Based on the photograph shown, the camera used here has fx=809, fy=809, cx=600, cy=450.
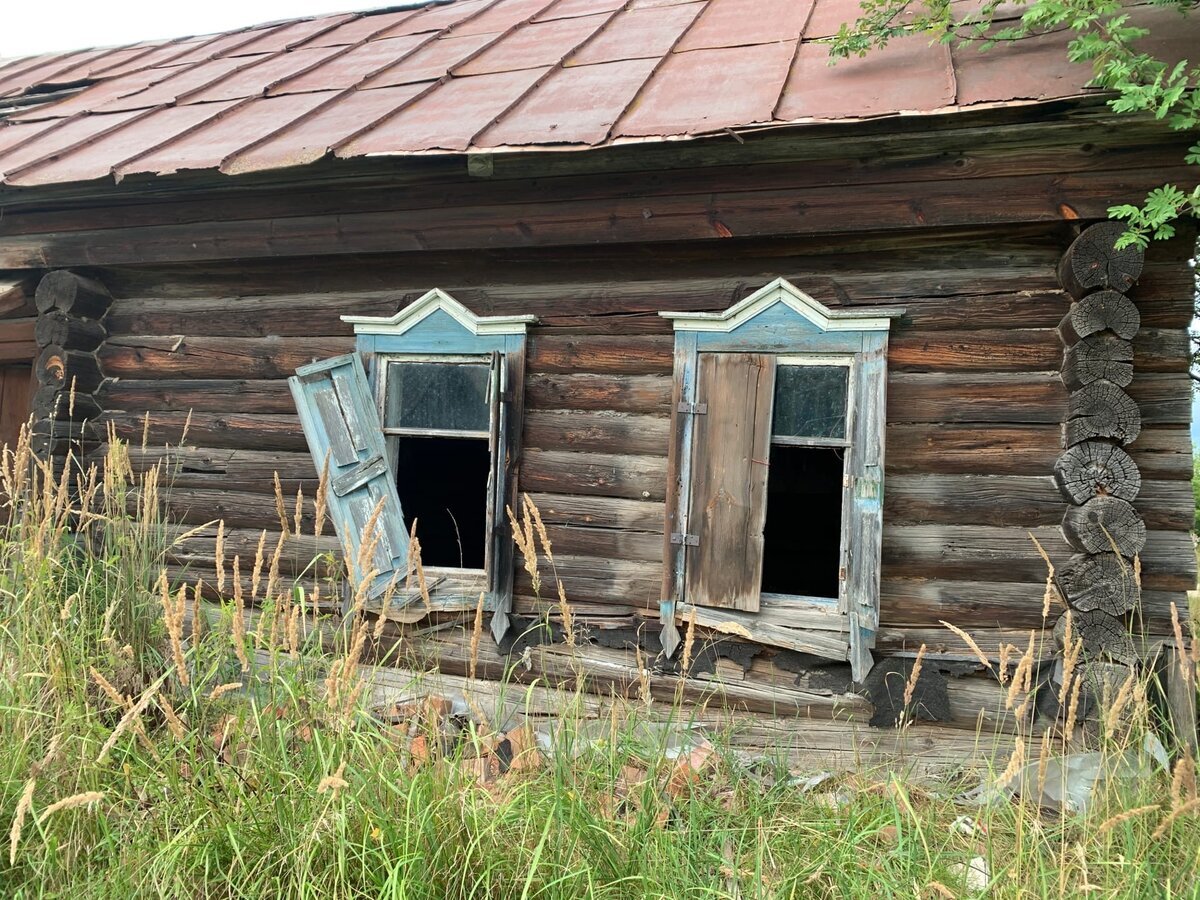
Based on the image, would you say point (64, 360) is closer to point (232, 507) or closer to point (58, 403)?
point (58, 403)

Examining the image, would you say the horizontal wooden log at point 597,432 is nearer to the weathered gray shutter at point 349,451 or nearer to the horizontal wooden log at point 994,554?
the weathered gray shutter at point 349,451

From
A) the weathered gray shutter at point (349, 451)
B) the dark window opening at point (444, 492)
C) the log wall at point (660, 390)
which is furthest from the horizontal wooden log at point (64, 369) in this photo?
the dark window opening at point (444, 492)

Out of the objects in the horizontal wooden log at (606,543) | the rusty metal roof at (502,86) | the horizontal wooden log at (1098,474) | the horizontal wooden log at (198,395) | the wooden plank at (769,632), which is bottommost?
the wooden plank at (769,632)

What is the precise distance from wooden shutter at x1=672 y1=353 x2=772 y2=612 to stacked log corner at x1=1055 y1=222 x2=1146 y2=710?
4.37 ft

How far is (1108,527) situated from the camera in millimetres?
3475

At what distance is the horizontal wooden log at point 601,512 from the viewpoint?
432 cm

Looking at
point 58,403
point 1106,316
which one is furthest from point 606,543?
point 58,403

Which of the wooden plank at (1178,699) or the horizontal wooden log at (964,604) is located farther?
the horizontal wooden log at (964,604)

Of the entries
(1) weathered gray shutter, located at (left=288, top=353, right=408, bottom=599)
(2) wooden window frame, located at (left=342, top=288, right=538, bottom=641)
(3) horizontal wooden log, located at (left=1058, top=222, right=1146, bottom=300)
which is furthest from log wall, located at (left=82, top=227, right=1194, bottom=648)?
(1) weathered gray shutter, located at (left=288, top=353, right=408, bottom=599)

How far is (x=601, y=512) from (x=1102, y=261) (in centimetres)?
263

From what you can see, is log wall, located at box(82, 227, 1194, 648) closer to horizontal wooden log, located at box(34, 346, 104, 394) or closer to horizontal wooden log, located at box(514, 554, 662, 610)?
horizontal wooden log, located at box(514, 554, 662, 610)

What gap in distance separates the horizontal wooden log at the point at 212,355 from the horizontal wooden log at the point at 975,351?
315cm

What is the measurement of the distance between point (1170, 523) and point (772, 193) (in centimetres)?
238

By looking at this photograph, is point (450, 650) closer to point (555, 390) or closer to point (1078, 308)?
point (555, 390)
